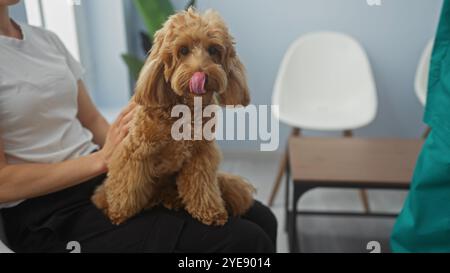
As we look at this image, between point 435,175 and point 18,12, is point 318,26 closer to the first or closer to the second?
point 435,175

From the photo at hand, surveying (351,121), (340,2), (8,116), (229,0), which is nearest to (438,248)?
(351,121)

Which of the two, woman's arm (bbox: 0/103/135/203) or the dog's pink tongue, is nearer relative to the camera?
the dog's pink tongue

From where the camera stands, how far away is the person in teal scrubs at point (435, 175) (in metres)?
0.87

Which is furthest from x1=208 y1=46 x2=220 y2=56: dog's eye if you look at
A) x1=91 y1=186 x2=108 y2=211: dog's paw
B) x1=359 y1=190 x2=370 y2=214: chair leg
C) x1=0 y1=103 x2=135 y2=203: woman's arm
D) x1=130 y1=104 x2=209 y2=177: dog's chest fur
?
x1=359 y1=190 x2=370 y2=214: chair leg

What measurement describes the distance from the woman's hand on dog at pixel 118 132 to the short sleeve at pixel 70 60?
0.21 metres

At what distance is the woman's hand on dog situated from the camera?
763 millimetres

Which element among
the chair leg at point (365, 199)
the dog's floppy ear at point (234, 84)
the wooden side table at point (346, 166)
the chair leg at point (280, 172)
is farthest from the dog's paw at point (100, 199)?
the chair leg at point (365, 199)

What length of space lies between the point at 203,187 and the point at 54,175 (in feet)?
1.04

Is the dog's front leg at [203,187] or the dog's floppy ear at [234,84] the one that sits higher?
the dog's floppy ear at [234,84]

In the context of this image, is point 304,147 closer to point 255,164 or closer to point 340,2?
point 255,164

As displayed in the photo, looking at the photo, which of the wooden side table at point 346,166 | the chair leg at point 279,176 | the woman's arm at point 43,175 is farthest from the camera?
the wooden side table at point 346,166

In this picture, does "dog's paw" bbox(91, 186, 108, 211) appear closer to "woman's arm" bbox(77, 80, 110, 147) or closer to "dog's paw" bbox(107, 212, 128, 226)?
"dog's paw" bbox(107, 212, 128, 226)

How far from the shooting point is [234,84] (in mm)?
688

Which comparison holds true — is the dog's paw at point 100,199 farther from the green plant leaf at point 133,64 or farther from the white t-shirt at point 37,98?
the green plant leaf at point 133,64
